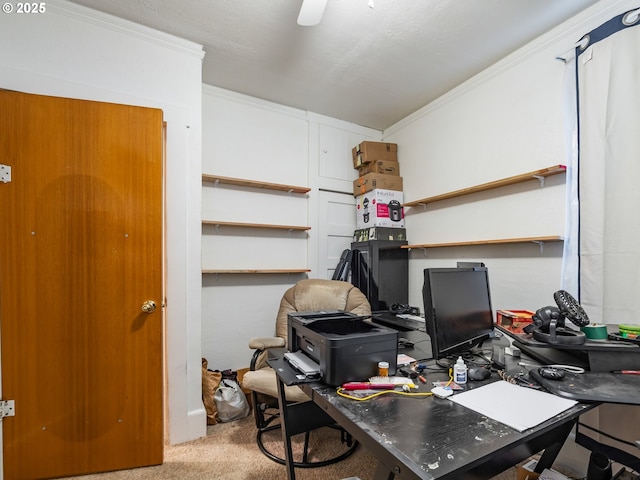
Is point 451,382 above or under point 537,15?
under

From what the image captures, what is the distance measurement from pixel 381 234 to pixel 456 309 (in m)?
1.72

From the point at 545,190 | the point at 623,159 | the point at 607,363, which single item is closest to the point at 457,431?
the point at 607,363

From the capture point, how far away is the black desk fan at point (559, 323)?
4.44 feet

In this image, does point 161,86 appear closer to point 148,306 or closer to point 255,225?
point 255,225

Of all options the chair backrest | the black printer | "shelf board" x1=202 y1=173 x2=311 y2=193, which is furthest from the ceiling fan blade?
the chair backrest

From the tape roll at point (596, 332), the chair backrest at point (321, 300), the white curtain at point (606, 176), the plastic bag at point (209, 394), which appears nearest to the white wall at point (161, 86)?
the plastic bag at point (209, 394)

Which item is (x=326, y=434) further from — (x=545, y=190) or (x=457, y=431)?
(x=545, y=190)

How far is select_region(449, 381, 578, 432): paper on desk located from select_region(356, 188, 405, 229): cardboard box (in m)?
2.17

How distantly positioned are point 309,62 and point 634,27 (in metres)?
1.98

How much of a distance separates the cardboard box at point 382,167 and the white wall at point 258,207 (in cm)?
23

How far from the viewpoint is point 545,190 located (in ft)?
7.06

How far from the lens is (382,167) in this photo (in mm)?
3350

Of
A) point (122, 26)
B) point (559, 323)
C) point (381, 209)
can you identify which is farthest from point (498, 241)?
point (122, 26)

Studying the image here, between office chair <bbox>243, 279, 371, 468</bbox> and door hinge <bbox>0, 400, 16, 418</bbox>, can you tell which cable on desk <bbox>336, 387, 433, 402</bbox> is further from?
door hinge <bbox>0, 400, 16, 418</bbox>
